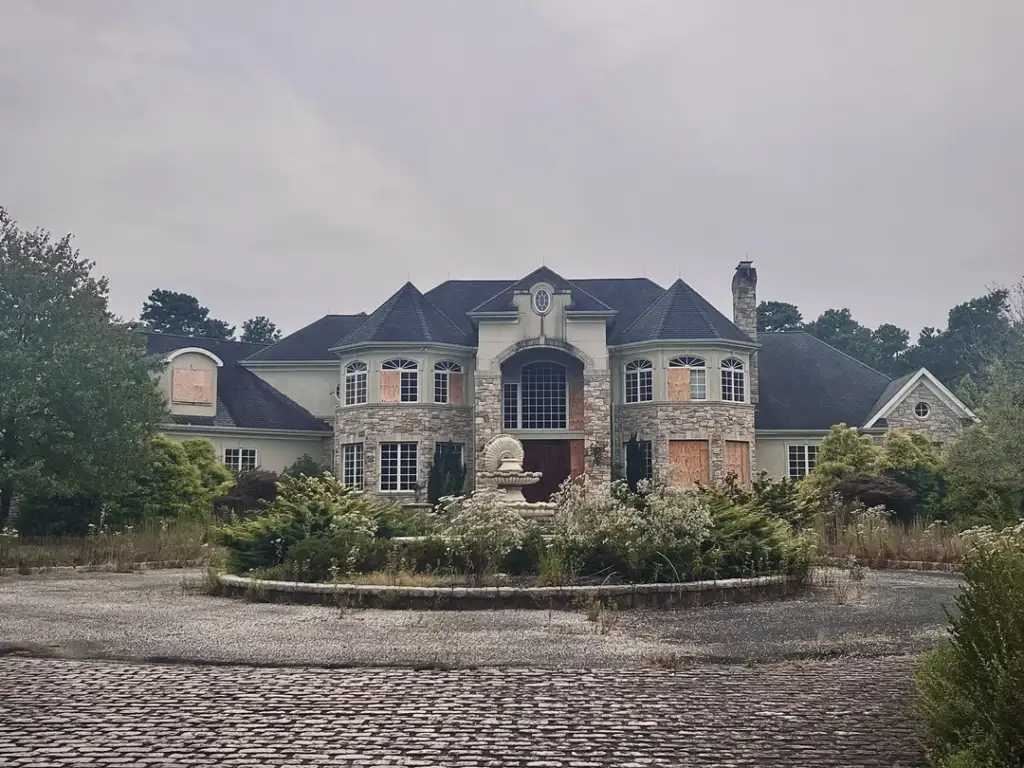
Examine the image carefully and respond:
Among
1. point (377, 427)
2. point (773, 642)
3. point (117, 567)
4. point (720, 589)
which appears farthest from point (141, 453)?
point (773, 642)

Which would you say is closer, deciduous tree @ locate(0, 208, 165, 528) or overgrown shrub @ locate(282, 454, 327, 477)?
deciduous tree @ locate(0, 208, 165, 528)

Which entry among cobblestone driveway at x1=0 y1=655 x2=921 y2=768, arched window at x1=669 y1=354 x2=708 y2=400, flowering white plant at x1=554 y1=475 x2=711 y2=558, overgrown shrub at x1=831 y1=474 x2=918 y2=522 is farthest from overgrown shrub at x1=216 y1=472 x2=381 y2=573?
arched window at x1=669 y1=354 x2=708 y2=400

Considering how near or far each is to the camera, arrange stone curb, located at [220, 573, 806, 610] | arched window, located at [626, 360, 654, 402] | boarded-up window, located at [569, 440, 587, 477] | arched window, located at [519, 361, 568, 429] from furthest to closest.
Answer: arched window, located at [519, 361, 568, 429]
boarded-up window, located at [569, 440, 587, 477]
arched window, located at [626, 360, 654, 402]
stone curb, located at [220, 573, 806, 610]

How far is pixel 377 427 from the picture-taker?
3491 centimetres

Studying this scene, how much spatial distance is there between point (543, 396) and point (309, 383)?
10278 mm

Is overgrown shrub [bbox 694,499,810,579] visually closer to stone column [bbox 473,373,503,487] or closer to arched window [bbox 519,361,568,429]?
stone column [bbox 473,373,503,487]

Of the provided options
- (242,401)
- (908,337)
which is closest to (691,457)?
(242,401)

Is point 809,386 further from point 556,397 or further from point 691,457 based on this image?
point 556,397

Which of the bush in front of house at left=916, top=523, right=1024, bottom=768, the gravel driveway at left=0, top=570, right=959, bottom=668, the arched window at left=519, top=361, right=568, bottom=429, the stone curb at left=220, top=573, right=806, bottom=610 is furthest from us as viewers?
the arched window at left=519, top=361, right=568, bottom=429

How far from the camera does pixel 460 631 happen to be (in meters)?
10.7

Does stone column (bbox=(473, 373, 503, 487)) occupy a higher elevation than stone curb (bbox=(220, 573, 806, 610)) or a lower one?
higher

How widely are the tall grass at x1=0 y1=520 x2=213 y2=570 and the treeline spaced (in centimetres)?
4934

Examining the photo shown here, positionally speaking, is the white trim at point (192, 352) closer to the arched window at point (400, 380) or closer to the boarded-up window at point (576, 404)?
the arched window at point (400, 380)

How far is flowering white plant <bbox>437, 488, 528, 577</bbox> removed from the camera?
14.4 m
